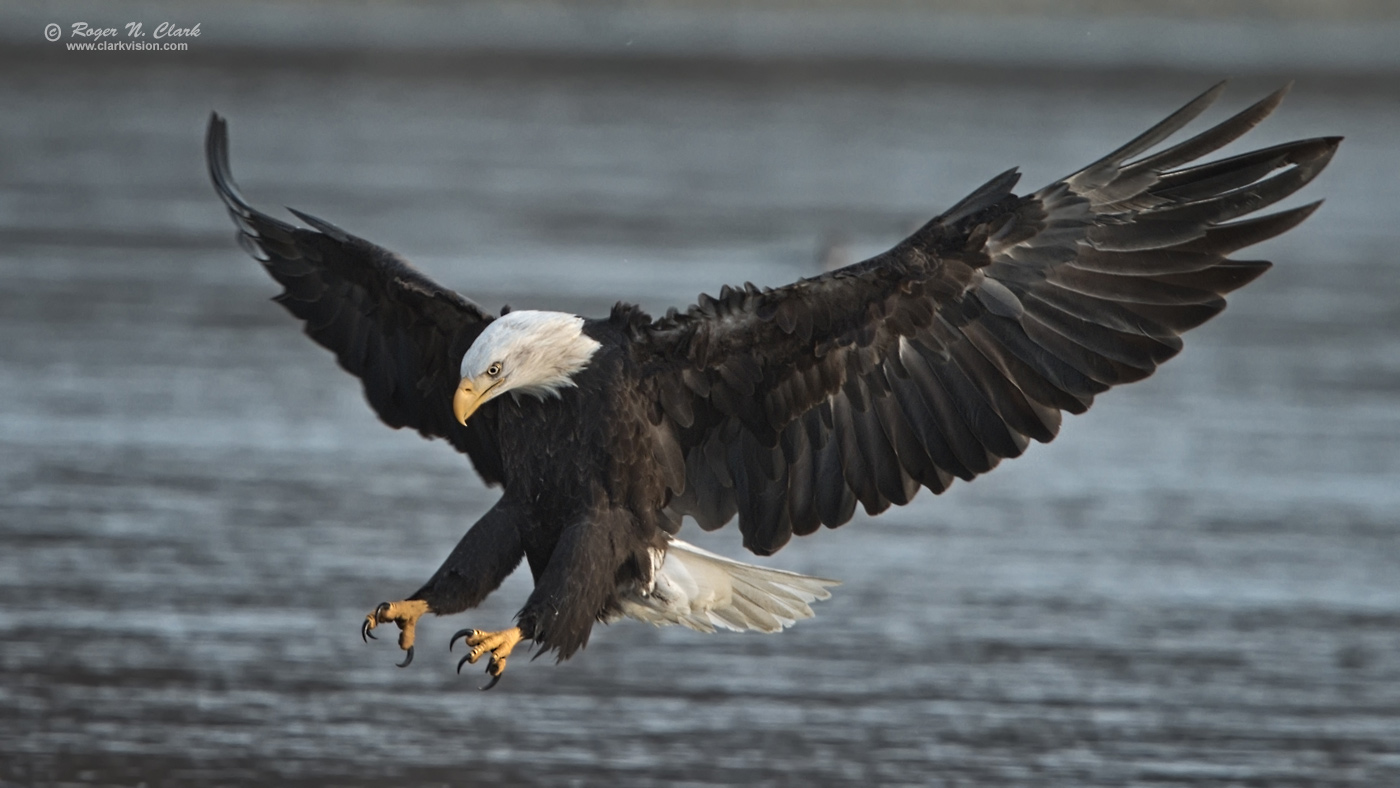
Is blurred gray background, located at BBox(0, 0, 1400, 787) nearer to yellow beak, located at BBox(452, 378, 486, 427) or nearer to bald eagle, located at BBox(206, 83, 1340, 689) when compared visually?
bald eagle, located at BBox(206, 83, 1340, 689)

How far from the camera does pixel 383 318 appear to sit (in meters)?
5.68

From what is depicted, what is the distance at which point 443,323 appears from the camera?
5.52 metres

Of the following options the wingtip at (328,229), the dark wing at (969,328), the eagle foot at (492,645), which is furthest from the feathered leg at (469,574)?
the wingtip at (328,229)

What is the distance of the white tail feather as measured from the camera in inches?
216

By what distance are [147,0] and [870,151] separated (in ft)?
47.3

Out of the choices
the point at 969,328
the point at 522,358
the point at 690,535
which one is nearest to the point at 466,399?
the point at 522,358

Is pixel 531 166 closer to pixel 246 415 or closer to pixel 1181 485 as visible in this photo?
pixel 246 415

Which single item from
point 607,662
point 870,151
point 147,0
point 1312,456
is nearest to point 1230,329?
point 1312,456

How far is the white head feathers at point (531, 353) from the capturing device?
4957mm

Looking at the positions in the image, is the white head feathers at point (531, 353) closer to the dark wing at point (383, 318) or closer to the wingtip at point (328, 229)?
the dark wing at point (383, 318)

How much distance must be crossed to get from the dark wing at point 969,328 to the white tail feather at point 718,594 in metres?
0.26

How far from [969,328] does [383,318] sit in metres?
1.46

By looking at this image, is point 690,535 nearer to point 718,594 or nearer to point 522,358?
point 718,594

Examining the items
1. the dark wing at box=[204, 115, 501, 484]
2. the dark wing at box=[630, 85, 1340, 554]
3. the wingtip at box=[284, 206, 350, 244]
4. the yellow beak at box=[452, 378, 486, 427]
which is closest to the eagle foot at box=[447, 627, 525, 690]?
the yellow beak at box=[452, 378, 486, 427]
